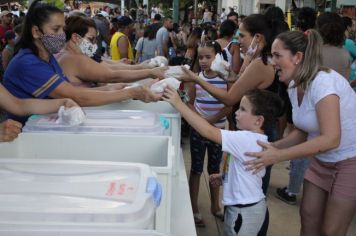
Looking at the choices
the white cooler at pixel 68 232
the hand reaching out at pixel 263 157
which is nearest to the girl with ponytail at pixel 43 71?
the hand reaching out at pixel 263 157

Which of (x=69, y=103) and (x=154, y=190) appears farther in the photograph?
(x=69, y=103)

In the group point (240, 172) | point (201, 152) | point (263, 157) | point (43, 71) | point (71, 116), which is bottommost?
point (201, 152)

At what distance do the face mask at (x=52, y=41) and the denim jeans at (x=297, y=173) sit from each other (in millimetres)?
2460

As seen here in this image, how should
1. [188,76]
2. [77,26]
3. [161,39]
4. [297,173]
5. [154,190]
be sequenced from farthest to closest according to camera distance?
[161,39] → [297,173] → [77,26] → [188,76] → [154,190]

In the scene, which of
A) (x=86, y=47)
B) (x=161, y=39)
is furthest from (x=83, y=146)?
(x=161, y=39)

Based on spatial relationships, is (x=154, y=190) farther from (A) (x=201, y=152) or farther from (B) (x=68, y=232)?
(A) (x=201, y=152)

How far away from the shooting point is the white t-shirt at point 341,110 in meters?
2.06

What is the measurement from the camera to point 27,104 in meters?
2.19

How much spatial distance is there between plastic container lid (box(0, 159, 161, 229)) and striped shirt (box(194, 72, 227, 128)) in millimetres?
1979

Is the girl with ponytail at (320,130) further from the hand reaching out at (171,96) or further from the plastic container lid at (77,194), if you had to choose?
the plastic container lid at (77,194)

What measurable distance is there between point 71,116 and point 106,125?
169 millimetres

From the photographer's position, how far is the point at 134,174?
4.44 feet

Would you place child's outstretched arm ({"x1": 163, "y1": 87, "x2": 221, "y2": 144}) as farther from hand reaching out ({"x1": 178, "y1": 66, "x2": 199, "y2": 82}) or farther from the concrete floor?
the concrete floor

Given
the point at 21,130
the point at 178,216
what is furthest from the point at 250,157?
the point at 21,130
